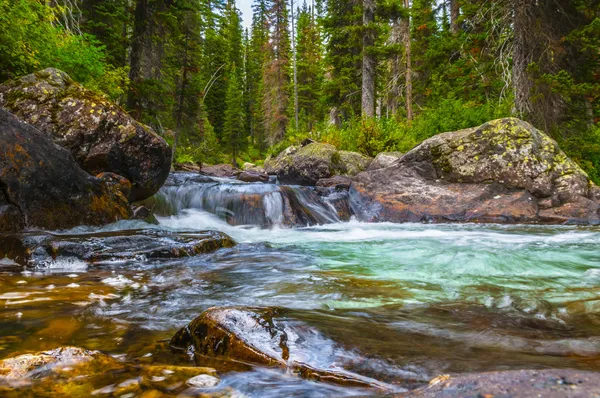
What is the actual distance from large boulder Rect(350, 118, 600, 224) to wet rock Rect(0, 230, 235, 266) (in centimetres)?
537

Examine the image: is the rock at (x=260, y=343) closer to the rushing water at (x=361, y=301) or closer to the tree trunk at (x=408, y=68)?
the rushing water at (x=361, y=301)

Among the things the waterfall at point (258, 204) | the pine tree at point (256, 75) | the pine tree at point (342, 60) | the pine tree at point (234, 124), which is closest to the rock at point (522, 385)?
the waterfall at point (258, 204)

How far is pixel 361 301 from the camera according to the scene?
3.21 metres

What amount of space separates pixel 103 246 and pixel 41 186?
1613 mm

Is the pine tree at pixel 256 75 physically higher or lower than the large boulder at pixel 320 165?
higher

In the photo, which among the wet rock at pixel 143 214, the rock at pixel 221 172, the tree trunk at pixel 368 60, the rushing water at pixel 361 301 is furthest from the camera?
the rock at pixel 221 172

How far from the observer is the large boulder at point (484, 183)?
8.64 m

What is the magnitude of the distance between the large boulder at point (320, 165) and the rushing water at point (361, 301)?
7.22 meters

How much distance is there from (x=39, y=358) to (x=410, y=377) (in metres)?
1.64

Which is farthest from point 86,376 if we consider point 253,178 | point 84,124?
point 253,178

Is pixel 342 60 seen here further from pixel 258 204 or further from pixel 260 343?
pixel 260 343

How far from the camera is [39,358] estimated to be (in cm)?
176

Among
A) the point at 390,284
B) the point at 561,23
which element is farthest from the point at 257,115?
the point at 390,284

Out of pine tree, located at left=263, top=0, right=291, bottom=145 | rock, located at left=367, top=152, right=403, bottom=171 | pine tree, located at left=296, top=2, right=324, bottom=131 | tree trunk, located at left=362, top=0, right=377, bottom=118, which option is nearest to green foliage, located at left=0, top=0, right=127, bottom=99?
rock, located at left=367, top=152, right=403, bottom=171
